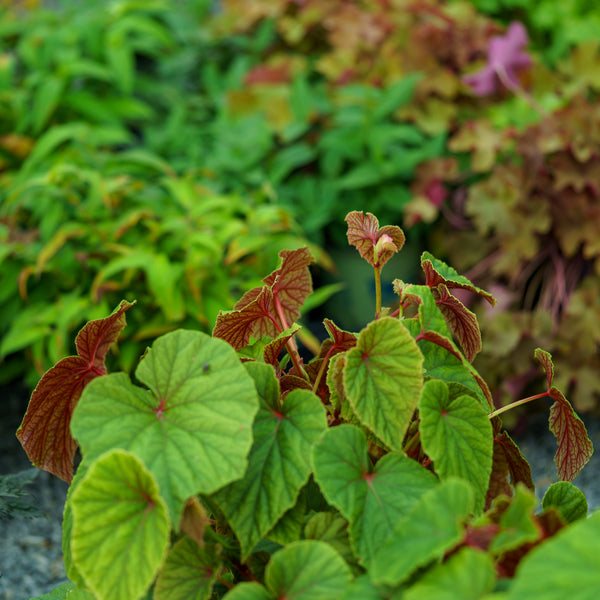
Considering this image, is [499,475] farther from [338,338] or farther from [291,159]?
[291,159]

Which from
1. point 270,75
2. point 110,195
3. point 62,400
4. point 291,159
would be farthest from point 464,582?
point 270,75

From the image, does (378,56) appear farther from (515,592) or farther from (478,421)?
(515,592)

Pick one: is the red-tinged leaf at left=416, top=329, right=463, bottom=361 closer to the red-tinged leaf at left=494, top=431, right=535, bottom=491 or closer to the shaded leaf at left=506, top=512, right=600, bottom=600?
the red-tinged leaf at left=494, top=431, right=535, bottom=491

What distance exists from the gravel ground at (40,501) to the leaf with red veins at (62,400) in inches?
23.8

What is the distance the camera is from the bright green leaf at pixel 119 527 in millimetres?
509

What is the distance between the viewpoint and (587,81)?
216cm

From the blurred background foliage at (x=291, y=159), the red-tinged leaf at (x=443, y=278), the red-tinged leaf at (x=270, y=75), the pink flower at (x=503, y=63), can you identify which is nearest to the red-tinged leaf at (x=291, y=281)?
the red-tinged leaf at (x=443, y=278)

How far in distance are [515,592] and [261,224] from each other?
157 cm

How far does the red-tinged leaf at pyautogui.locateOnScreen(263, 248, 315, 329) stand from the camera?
0.76 m

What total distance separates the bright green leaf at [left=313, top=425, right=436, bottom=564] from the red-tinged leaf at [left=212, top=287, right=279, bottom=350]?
196 mm

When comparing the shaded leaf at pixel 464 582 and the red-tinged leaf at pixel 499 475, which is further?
the red-tinged leaf at pixel 499 475

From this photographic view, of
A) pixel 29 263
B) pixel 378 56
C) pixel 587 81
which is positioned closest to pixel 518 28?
pixel 587 81

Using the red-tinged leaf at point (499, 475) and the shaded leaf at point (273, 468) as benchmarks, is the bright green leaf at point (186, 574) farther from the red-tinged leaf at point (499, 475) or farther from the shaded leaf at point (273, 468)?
the red-tinged leaf at point (499, 475)

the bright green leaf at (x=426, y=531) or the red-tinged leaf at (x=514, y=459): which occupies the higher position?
the bright green leaf at (x=426, y=531)
